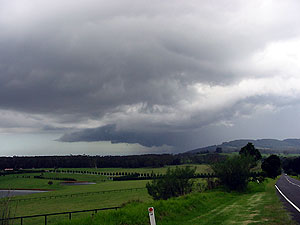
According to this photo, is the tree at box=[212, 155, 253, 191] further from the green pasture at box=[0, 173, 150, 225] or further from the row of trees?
the green pasture at box=[0, 173, 150, 225]

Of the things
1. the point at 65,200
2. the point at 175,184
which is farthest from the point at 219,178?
the point at 65,200

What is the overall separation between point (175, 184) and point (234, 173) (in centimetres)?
1011

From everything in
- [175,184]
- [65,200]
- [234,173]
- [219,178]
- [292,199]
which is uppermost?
[234,173]

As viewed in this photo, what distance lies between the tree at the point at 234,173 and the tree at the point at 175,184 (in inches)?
218

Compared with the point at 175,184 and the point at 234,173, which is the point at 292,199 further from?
the point at 175,184

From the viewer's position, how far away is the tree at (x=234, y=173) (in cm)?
4409

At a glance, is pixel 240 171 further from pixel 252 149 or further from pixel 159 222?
pixel 252 149

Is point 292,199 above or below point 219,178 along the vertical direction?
below

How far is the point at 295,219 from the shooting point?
1769 centimetres

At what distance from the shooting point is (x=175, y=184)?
48.9 m

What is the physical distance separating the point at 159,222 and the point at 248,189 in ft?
102

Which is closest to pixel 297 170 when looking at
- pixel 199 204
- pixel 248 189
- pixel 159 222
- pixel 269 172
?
pixel 269 172

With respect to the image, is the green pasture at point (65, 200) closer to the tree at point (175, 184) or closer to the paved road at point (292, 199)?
the tree at point (175, 184)

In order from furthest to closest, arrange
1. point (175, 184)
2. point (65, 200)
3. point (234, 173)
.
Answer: point (65, 200) → point (175, 184) → point (234, 173)
